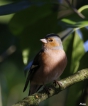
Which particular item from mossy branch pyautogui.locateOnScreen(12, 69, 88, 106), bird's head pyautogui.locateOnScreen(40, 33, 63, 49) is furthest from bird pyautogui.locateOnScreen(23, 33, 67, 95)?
mossy branch pyautogui.locateOnScreen(12, 69, 88, 106)

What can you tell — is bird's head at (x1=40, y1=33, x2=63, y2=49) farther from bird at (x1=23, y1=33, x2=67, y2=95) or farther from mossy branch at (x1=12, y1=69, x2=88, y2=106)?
mossy branch at (x1=12, y1=69, x2=88, y2=106)

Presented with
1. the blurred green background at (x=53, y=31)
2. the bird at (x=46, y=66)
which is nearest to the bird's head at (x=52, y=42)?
the bird at (x=46, y=66)

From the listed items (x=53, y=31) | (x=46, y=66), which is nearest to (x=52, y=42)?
(x=46, y=66)

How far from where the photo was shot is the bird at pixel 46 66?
1.94 meters

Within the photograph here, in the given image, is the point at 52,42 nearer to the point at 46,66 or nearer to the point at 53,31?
the point at 46,66

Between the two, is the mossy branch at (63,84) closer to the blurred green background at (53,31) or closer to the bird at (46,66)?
the blurred green background at (53,31)

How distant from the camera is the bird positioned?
1.94 metres

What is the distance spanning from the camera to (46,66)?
1958 millimetres

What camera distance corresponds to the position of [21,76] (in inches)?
99.5

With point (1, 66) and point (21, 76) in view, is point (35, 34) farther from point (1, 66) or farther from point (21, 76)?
point (1, 66)

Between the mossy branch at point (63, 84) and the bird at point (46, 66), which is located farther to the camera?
the bird at point (46, 66)

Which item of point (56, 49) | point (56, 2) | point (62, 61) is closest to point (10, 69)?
point (56, 49)

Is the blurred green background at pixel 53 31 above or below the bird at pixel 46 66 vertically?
above

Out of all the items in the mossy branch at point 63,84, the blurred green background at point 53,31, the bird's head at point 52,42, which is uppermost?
the blurred green background at point 53,31
